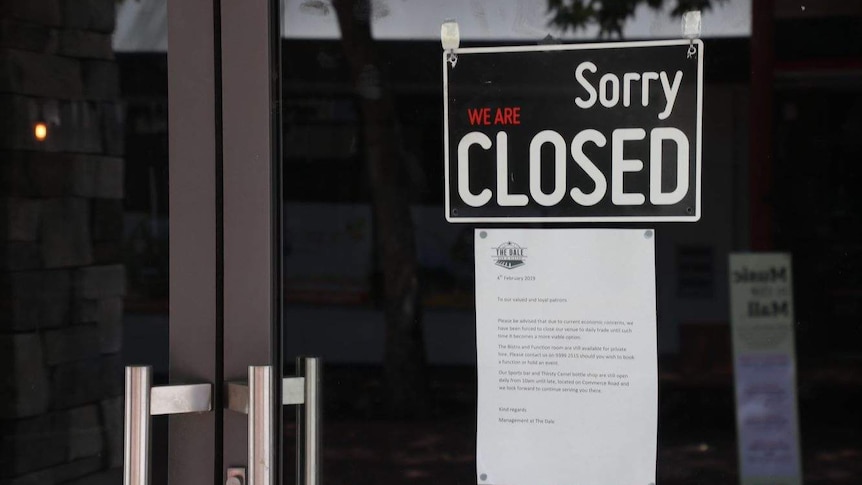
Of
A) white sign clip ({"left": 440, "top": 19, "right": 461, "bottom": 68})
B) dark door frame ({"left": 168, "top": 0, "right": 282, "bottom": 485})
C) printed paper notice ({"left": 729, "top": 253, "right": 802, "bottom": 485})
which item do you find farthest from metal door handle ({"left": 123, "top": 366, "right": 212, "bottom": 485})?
printed paper notice ({"left": 729, "top": 253, "right": 802, "bottom": 485})

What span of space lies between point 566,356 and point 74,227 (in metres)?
1.03

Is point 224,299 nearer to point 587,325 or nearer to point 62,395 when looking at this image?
point 62,395

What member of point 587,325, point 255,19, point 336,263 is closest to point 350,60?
point 255,19

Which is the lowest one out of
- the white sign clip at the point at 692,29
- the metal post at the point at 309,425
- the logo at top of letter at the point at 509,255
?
the metal post at the point at 309,425

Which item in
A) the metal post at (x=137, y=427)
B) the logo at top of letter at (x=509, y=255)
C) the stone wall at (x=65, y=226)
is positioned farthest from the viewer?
the stone wall at (x=65, y=226)

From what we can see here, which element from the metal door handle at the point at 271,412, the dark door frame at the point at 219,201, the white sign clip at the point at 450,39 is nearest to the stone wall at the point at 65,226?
the dark door frame at the point at 219,201

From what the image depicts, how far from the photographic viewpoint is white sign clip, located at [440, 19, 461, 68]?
5.79ft

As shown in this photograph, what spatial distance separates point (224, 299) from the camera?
1744mm

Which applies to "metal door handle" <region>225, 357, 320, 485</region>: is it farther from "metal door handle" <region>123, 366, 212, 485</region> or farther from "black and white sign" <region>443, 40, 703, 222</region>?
"black and white sign" <region>443, 40, 703, 222</region>

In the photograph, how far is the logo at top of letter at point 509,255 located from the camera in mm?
1733

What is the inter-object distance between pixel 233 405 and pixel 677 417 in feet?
2.72

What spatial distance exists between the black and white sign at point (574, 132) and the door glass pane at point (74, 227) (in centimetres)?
63

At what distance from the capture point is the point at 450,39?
1768mm

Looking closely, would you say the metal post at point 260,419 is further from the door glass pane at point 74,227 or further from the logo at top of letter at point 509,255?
the logo at top of letter at point 509,255
